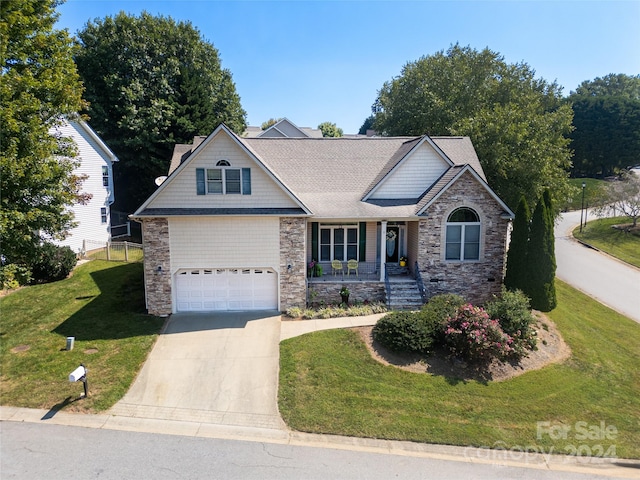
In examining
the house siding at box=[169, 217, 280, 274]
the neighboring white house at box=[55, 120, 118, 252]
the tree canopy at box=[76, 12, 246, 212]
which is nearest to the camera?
the house siding at box=[169, 217, 280, 274]

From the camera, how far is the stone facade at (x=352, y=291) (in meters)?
17.8

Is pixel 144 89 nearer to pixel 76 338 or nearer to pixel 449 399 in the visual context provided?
pixel 76 338

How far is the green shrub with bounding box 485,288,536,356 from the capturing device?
546 inches

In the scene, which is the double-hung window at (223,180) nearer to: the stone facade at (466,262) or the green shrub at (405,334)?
the green shrub at (405,334)

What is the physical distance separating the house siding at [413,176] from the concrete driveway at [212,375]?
8061 mm

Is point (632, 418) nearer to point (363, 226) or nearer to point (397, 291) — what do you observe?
point (397, 291)

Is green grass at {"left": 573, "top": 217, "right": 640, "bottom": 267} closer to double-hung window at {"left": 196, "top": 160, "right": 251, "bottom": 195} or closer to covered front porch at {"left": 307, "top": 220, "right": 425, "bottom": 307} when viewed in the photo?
covered front porch at {"left": 307, "top": 220, "right": 425, "bottom": 307}

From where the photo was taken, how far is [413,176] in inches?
742

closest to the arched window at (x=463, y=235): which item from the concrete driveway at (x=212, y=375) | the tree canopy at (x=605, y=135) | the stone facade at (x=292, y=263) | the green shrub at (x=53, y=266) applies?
the stone facade at (x=292, y=263)

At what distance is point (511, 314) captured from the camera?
46.1ft

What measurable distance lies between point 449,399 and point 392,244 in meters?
9.55

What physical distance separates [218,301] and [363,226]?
7.56 m

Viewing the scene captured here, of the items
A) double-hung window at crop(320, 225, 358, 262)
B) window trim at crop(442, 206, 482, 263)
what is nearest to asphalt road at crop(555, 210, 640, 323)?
window trim at crop(442, 206, 482, 263)

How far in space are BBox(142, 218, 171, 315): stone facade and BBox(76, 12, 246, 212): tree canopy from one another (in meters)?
16.7
